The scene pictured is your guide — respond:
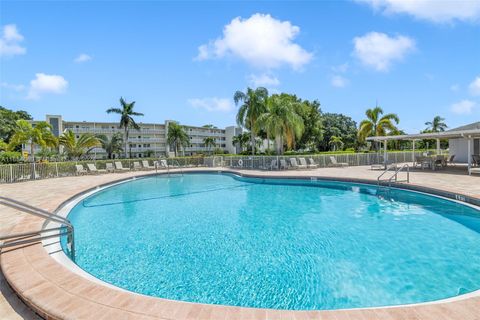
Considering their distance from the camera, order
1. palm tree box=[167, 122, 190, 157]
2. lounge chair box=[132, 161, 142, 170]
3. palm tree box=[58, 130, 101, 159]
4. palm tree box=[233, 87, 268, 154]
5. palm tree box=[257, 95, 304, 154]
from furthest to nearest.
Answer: palm tree box=[167, 122, 190, 157], palm tree box=[58, 130, 101, 159], palm tree box=[233, 87, 268, 154], lounge chair box=[132, 161, 142, 170], palm tree box=[257, 95, 304, 154]

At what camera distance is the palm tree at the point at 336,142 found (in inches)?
1507

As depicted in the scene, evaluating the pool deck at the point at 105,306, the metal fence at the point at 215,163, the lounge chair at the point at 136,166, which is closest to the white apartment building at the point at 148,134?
the metal fence at the point at 215,163

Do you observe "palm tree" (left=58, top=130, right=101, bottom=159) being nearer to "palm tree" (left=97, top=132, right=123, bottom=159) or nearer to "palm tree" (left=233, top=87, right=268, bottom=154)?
"palm tree" (left=97, top=132, right=123, bottom=159)

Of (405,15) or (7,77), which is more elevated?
(405,15)

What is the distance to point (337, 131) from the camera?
4128 cm

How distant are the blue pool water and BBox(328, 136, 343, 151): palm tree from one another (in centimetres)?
2883

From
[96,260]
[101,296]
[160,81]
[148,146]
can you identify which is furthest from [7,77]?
[148,146]

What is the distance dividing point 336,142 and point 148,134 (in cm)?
3935

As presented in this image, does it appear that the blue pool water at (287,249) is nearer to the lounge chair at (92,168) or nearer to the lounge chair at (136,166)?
the lounge chair at (92,168)

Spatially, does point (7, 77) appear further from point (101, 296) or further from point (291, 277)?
point (291, 277)

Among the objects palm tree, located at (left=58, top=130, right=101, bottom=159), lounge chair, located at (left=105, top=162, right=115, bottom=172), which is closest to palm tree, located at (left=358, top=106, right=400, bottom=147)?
lounge chair, located at (left=105, top=162, right=115, bottom=172)

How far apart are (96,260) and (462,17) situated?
16.4 meters

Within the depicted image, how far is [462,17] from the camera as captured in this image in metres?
11.7

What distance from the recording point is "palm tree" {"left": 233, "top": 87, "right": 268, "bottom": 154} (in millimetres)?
23500
